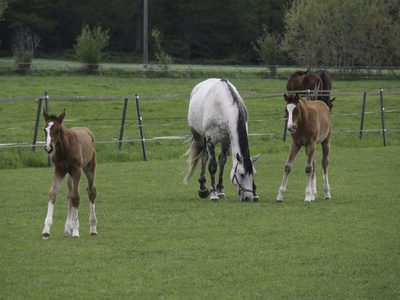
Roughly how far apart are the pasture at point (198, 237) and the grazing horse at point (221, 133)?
14.5 inches

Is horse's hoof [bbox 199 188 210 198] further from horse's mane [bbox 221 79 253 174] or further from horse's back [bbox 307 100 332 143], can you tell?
horse's back [bbox 307 100 332 143]

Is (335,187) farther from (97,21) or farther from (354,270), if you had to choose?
(97,21)

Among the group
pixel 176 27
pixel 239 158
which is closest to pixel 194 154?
pixel 239 158

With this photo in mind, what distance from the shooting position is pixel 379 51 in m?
49.3

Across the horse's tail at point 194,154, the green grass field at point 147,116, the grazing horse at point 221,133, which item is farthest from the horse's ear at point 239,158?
the green grass field at point 147,116

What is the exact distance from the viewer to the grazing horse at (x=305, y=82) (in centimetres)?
1884

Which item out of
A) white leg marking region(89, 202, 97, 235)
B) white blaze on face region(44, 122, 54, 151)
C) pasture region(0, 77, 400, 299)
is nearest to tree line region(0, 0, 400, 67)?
pasture region(0, 77, 400, 299)

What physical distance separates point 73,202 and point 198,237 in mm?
1570

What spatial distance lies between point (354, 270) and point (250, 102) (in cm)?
2526

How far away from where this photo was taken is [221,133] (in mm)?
10781

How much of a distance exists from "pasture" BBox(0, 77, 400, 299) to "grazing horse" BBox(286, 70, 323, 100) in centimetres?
317

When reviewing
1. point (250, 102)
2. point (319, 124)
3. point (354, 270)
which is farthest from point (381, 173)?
point (250, 102)

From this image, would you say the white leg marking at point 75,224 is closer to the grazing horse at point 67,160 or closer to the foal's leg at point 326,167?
the grazing horse at point 67,160

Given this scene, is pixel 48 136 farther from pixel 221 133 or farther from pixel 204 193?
pixel 204 193
